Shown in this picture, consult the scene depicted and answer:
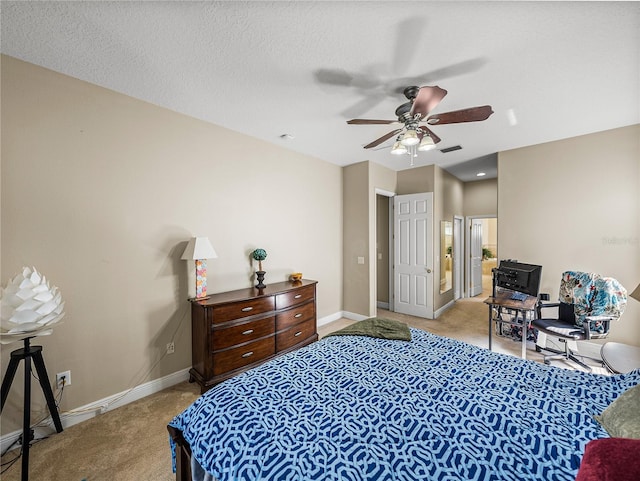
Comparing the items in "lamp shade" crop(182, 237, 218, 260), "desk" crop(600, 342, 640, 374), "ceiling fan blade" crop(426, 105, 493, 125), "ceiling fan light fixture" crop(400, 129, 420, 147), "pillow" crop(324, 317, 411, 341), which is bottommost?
"desk" crop(600, 342, 640, 374)

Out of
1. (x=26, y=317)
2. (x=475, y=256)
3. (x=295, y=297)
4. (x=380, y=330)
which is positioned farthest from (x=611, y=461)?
(x=475, y=256)

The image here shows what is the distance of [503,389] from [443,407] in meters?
0.42

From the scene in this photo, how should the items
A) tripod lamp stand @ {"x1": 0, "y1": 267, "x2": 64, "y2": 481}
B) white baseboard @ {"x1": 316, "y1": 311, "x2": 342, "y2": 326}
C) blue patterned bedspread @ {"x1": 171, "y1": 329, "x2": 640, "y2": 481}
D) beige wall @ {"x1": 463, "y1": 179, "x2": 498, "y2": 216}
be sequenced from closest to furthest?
1. blue patterned bedspread @ {"x1": 171, "y1": 329, "x2": 640, "y2": 481}
2. tripod lamp stand @ {"x1": 0, "y1": 267, "x2": 64, "y2": 481}
3. white baseboard @ {"x1": 316, "y1": 311, "x2": 342, "y2": 326}
4. beige wall @ {"x1": 463, "y1": 179, "x2": 498, "y2": 216}

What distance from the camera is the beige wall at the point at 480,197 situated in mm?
5922

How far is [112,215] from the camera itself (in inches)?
89.4

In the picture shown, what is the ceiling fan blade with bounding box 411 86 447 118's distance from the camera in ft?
5.65

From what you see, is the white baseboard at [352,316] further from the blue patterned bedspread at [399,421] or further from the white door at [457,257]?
the blue patterned bedspread at [399,421]

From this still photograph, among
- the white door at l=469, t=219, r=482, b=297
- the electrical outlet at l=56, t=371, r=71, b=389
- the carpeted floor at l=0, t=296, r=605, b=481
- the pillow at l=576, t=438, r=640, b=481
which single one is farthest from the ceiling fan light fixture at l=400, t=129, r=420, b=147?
the white door at l=469, t=219, r=482, b=297

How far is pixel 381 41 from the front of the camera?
173 cm

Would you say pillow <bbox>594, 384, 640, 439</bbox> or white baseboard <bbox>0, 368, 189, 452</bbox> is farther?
white baseboard <bbox>0, 368, 189, 452</bbox>

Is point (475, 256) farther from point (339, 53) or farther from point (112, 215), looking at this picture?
point (112, 215)

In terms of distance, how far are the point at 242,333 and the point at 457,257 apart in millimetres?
5204

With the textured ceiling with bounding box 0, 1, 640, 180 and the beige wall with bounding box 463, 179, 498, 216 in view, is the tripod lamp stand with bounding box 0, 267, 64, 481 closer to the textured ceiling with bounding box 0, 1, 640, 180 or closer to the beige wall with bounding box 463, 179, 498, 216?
the textured ceiling with bounding box 0, 1, 640, 180

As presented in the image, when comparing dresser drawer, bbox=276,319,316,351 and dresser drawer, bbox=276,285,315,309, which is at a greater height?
dresser drawer, bbox=276,285,315,309
